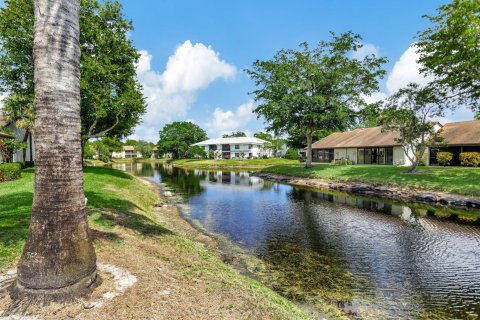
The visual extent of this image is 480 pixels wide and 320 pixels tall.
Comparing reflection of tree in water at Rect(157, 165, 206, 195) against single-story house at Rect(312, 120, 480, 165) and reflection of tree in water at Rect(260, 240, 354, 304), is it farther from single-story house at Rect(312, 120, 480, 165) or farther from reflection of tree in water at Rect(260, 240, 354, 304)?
single-story house at Rect(312, 120, 480, 165)

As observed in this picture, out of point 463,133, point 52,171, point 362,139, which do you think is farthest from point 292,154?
point 52,171

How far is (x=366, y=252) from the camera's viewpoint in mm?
10820

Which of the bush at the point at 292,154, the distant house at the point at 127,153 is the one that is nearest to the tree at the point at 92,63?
the bush at the point at 292,154

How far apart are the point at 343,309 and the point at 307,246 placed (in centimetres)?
470

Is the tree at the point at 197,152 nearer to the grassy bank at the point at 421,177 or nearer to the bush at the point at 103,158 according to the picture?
the bush at the point at 103,158

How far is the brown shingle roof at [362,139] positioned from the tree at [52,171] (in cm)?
3813

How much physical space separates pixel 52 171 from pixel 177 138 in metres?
93.6

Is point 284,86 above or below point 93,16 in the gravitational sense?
below

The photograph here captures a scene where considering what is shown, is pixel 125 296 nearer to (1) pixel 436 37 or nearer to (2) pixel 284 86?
(1) pixel 436 37

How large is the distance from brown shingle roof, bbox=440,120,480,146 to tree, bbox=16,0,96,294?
119 feet

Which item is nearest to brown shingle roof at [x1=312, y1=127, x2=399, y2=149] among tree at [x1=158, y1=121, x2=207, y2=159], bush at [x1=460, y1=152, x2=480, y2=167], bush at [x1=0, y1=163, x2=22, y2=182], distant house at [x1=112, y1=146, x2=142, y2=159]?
bush at [x1=460, y1=152, x2=480, y2=167]

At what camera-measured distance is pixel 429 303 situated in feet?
23.5

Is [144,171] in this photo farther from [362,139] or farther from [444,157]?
[444,157]

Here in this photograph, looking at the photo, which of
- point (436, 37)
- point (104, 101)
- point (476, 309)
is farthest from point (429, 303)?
point (104, 101)
